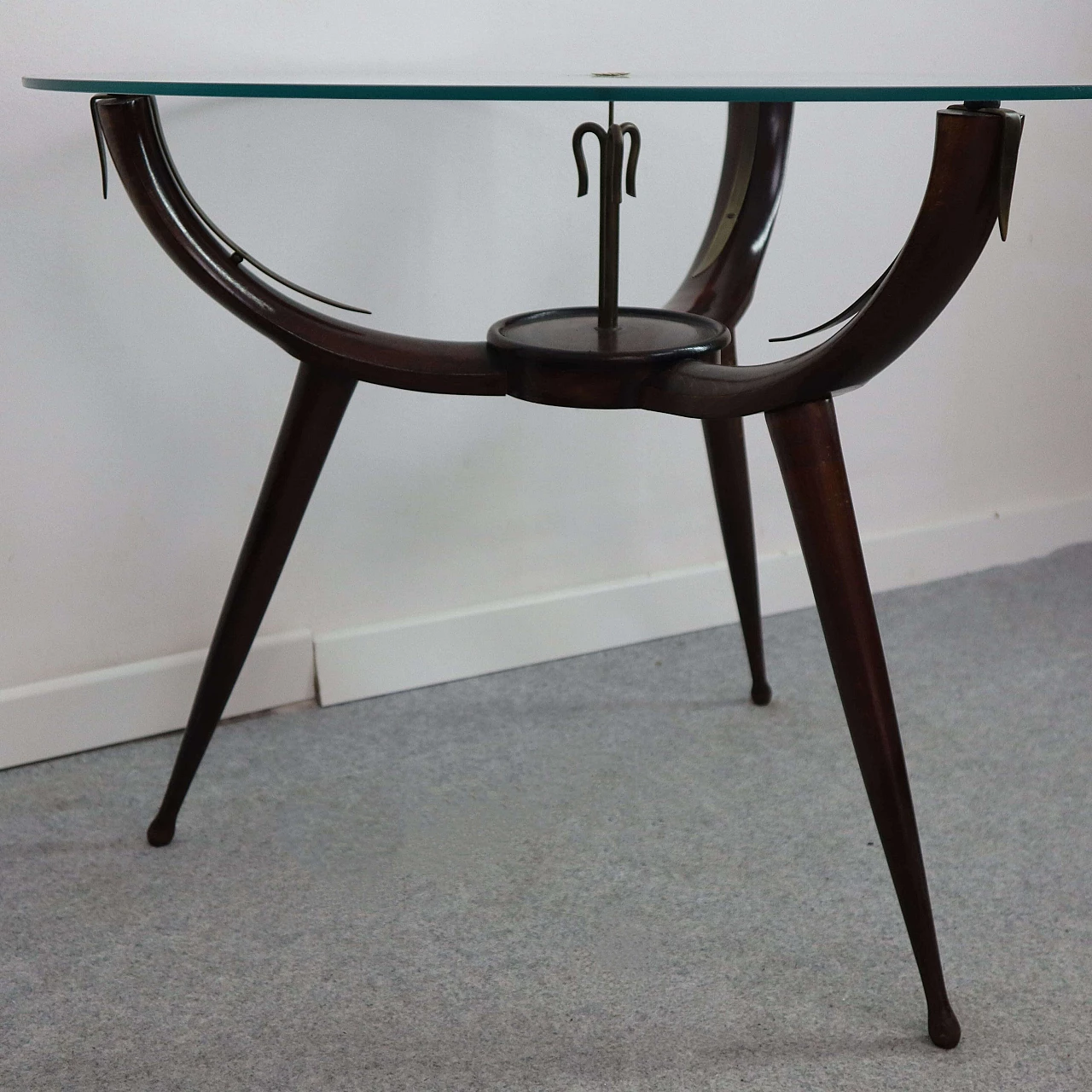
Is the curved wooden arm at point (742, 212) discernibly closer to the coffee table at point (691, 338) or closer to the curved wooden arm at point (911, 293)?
the coffee table at point (691, 338)

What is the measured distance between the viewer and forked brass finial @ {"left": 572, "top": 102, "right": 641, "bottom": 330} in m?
1.00

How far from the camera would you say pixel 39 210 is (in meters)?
1.21

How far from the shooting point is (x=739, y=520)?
4.42 ft

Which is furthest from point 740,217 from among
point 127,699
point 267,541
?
point 127,699

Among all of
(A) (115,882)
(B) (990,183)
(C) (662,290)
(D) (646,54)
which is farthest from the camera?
(C) (662,290)

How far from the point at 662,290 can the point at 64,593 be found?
0.76 m

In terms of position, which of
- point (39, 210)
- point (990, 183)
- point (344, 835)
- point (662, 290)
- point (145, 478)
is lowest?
point (344, 835)

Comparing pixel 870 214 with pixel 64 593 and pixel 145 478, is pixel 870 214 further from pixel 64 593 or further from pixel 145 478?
pixel 64 593

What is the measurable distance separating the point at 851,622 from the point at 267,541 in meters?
0.51

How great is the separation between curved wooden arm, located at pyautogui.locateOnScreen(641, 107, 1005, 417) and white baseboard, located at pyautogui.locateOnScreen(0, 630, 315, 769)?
66 cm

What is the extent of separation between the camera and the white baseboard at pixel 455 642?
52.9 inches

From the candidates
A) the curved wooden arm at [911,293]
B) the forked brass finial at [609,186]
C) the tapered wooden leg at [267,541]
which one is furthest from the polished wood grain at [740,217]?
the tapered wooden leg at [267,541]

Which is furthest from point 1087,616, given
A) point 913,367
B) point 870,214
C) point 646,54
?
point 646,54

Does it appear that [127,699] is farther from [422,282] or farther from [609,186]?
[609,186]
